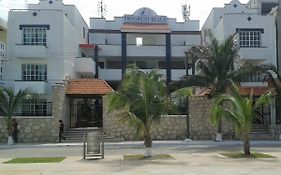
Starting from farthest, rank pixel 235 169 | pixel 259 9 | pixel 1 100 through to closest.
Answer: pixel 259 9, pixel 1 100, pixel 235 169

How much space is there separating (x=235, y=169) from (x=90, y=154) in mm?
8121

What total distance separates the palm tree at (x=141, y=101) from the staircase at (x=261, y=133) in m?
15.9

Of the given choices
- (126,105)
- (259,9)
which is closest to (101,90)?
(126,105)

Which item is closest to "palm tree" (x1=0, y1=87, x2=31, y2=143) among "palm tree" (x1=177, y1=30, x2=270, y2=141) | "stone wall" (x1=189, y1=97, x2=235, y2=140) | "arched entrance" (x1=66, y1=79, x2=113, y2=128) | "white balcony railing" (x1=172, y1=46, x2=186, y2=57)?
"arched entrance" (x1=66, y1=79, x2=113, y2=128)

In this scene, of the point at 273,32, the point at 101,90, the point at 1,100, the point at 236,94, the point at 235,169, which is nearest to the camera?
the point at 235,169

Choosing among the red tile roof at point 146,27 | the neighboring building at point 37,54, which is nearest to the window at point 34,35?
the neighboring building at point 37,54

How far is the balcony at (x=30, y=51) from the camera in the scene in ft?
136

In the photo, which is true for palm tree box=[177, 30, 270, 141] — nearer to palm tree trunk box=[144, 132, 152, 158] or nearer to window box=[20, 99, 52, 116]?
palm tree trunk box=[144, 132, 152, 158]

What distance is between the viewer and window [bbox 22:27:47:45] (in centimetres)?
4220

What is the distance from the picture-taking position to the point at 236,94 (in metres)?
23.6

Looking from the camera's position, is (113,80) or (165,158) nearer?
(165,158)

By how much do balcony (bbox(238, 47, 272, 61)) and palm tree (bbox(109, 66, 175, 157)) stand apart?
2177 cm

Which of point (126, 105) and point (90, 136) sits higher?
point (126, 105)

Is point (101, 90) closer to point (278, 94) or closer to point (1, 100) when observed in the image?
point (1, 100)
